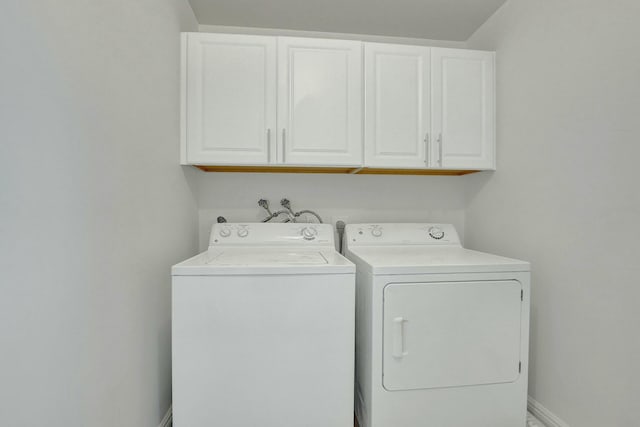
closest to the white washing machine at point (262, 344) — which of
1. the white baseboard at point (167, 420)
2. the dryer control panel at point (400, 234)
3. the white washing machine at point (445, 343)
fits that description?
the white washing machine at point (445, 343)

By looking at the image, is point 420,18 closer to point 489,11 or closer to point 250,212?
point 489,11

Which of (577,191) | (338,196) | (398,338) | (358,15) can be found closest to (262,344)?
(398,338)

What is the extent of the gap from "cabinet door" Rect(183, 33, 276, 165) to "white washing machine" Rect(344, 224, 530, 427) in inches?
40.9

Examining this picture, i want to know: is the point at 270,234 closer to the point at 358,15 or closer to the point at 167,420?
the point at 167,420

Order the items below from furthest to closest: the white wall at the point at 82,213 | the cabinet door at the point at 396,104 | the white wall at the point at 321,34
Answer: the white wall at the point at 321,34 < the cabinet door at the point at 396,104 < the white wall at the point at 82,213

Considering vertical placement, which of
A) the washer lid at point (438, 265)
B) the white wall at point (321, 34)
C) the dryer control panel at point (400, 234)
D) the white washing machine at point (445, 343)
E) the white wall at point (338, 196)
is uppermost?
the white wall at point (321, 34)

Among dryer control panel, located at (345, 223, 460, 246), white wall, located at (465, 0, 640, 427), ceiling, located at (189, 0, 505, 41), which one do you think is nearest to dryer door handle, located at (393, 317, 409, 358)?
dryer control panel, located at (345, 223, 460, 246)

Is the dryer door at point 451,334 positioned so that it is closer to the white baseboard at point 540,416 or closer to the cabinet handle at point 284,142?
the white baseboard at point 540,416

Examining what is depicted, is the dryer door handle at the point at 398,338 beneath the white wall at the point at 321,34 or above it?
beneath

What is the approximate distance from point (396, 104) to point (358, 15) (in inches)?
26.8

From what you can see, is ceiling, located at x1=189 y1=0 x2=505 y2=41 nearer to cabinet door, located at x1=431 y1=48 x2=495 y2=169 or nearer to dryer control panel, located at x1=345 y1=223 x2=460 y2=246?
cabinet door, located at x1=431 y1=48 x2=495 y2=169

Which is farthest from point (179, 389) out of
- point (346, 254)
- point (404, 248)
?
point (404, 248)

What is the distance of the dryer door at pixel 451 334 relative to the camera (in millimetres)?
1304

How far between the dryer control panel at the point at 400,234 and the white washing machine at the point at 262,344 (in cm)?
69
